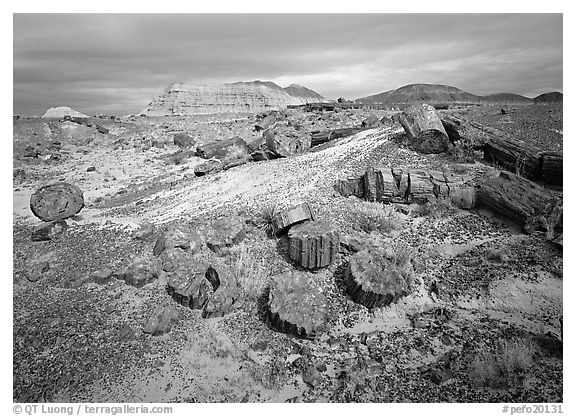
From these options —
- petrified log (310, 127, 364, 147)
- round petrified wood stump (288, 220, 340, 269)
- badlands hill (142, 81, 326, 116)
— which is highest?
badlands hill (142, 81, 326, 116)

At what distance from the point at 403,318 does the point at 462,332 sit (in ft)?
2.69

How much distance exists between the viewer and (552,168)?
794cm

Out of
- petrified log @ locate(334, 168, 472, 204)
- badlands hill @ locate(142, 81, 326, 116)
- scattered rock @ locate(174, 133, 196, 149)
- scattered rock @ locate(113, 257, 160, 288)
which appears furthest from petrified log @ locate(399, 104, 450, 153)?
badlands hill @ locate(142, 81, 326, 116)

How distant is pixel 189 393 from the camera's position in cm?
454

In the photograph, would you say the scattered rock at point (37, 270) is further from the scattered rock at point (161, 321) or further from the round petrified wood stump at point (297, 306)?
the round petrified wood stump at point (297, 306)

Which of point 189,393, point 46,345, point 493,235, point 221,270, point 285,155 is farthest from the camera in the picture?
point 285,155

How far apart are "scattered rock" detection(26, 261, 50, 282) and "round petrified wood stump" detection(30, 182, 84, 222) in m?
2.52

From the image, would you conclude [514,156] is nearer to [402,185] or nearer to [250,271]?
[402,185]

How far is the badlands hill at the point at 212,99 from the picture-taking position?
67.7 meters

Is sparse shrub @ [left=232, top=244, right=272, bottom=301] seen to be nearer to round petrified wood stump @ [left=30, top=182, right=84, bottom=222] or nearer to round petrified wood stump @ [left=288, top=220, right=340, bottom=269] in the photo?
round petrified wood stump @ [left=288, top=220, right=340, bottom=269]

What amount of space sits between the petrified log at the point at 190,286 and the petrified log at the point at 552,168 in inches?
298

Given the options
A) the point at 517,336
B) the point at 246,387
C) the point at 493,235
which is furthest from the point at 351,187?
the point at 246,387

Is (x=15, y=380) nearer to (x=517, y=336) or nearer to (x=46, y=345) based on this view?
(x=46, y=345)

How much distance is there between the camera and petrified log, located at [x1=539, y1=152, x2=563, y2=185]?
7887mm
